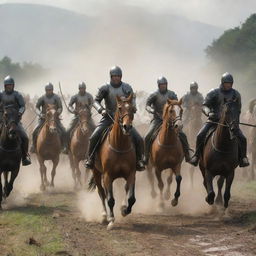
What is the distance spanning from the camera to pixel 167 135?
16.1 meters

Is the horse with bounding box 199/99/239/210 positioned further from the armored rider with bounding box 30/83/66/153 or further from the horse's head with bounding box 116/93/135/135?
the armored rider with bounding box 30/83/66/153

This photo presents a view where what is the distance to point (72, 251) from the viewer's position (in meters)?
10.7

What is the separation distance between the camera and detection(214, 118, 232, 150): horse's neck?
14.3m

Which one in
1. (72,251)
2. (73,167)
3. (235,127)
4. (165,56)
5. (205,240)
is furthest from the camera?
(165,56)

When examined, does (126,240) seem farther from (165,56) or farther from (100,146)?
(165,56)

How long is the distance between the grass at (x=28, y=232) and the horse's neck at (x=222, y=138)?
4.38m

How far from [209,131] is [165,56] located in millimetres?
111445

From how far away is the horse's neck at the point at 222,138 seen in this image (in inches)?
563

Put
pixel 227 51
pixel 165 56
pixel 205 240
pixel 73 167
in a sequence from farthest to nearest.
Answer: pixel 165 56 → pixel 227 51 → pixel 73 167 → pixel 205 240

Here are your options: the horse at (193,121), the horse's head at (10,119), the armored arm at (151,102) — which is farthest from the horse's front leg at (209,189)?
the horse at (193,121)

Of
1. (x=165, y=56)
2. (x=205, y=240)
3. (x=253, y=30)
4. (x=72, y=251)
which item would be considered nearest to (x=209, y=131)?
(x=205, y=240)

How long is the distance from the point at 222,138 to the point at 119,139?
2.63 meters

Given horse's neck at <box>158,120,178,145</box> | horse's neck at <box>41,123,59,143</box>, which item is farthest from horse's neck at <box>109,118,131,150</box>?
horse's neck at <box>41,123,59,143</box>

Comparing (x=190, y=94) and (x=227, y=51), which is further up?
(x=227, y=51)
